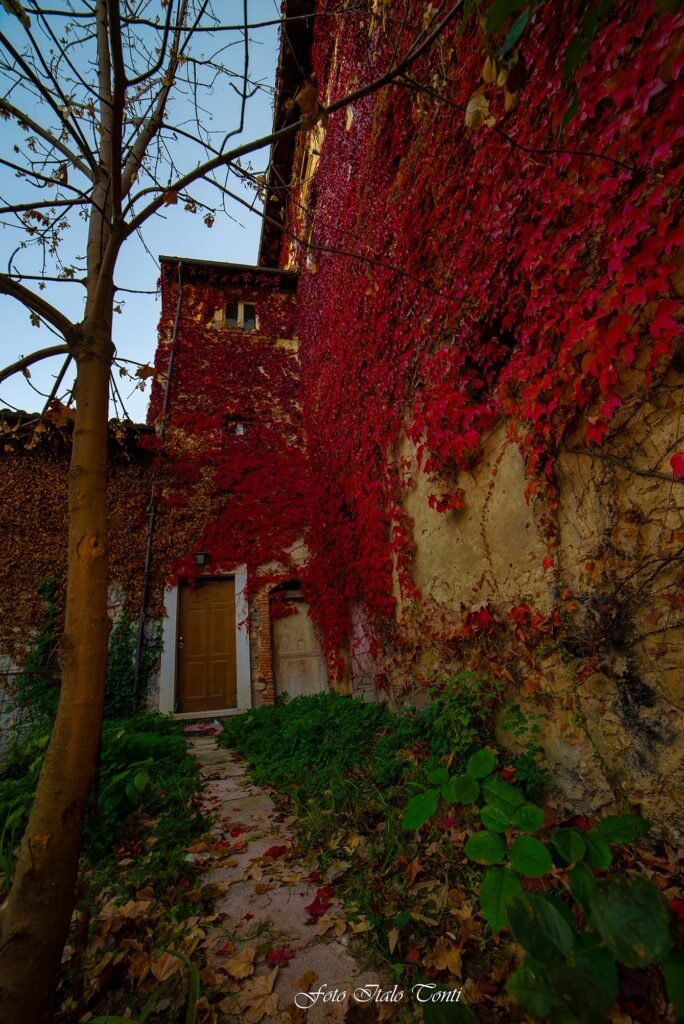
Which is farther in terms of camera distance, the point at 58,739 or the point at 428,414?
the point at 428,414

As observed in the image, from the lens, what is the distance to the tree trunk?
1.40 m

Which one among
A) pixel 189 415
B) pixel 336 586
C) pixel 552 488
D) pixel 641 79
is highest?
pixel 189 415

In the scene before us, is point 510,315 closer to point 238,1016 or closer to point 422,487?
point 422,487

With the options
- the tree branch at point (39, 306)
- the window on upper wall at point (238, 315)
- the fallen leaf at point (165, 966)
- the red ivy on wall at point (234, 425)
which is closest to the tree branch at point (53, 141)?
the tree branch at point (39, 306)

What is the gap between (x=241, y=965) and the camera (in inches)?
78.3

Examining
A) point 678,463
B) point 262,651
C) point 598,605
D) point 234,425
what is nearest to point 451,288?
point 678,463

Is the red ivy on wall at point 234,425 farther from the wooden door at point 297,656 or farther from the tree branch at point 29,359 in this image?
the tree branch at point 29,359

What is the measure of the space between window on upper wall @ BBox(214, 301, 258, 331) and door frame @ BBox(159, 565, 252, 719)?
245 inches

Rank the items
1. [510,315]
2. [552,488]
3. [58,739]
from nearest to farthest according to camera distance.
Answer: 1. [58,739]
2. [552,488]
3. [510,315]

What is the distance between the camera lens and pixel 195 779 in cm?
416

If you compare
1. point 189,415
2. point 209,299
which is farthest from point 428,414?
point 209,299

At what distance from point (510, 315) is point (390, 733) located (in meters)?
3.63

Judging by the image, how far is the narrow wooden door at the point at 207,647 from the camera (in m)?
7.99

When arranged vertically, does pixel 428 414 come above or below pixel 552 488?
above
